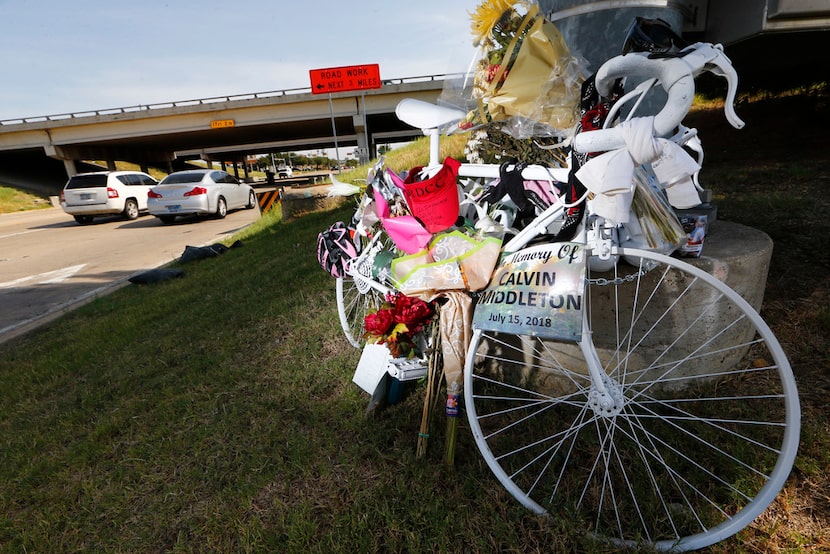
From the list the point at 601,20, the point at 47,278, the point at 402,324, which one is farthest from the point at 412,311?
the point at 47,278

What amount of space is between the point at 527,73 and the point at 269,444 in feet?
7.10

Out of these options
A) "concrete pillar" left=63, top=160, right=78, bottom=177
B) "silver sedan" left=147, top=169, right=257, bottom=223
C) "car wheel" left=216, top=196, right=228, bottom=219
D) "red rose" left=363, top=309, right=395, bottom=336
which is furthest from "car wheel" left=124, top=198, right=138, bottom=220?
"concrete pillar" left=63, top=160, right=78, bottom=177

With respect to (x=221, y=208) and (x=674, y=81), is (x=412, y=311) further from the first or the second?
(x=221, y=208)

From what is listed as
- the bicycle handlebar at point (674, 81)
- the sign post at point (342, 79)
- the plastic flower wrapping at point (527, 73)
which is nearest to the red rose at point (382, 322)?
the plastic flower wrapping at point (527, 73)

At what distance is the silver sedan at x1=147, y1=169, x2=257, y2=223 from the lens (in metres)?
12.1

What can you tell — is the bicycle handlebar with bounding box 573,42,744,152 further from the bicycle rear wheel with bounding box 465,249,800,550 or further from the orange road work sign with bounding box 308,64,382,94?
the orange road work sign with bounding box 308,64,382,94

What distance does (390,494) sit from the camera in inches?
76.4

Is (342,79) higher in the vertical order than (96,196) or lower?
higher

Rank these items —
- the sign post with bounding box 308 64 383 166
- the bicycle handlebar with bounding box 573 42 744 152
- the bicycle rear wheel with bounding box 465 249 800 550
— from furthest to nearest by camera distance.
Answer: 1. the sign post with bounding box 308 64 383 166
2. the bicycle rear wheel with bounding box 465 249 800 550
3. the bicycle handlebar with bounding box 573 42 744 152

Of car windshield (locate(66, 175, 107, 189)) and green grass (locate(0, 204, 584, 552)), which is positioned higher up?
car windshield (locate(66, 175, 107, 189))

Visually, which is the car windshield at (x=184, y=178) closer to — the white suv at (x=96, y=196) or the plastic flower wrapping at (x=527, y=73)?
the white suv at (x=96, y=196)

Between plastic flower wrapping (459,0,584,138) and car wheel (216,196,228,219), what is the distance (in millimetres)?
12552

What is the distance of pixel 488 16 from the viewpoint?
190 cm

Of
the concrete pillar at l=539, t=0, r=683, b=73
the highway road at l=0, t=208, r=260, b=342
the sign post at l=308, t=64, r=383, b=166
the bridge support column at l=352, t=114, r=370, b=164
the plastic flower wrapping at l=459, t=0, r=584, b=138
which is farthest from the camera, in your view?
the bridge support column at l=352, t=114, r=370, b=164
